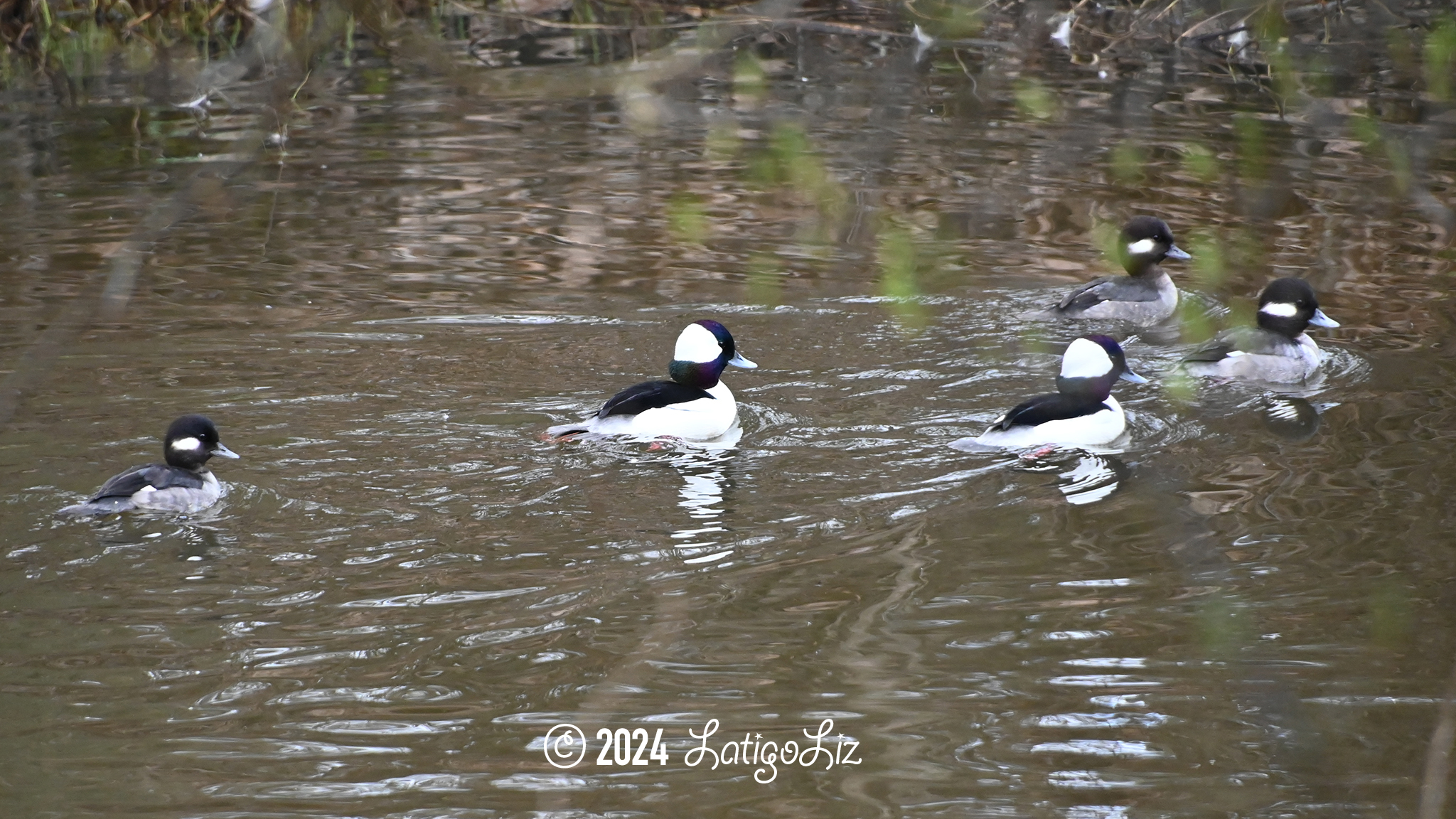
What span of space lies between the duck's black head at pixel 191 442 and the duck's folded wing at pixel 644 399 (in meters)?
1.84

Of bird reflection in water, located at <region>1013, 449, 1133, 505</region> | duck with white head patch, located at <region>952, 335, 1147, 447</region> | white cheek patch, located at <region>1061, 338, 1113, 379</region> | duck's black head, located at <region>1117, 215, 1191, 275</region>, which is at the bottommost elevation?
bird reflection in water, located at <region>1013, 449, 1133, 505</region>

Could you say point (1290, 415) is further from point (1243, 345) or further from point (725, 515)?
point (725, 515)

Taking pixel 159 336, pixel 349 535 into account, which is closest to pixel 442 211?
pixel 159 336

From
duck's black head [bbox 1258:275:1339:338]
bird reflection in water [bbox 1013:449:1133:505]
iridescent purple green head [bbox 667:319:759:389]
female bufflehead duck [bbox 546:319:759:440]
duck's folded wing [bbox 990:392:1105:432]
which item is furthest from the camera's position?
duck's black head [bbox 1258:275:1339:338]

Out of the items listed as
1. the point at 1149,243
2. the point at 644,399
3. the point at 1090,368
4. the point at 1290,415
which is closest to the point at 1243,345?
the point at 1290,415

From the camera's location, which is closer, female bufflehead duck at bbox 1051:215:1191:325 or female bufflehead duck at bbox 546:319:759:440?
female bufflehead duck at bbox 546:319:759:440

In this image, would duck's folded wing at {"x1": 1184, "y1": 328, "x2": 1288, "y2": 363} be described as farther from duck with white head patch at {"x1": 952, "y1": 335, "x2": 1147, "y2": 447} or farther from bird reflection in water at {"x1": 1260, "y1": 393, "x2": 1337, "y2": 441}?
duck with white head patch at {"x1": 952, "y1": 335, "x2": 1147, "y2": 447}

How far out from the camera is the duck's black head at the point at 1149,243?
10.2 meters

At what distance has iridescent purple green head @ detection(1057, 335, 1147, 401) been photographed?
7.93m

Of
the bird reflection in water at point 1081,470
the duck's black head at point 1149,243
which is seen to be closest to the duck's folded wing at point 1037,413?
the bird reflection in water at point 1081,470

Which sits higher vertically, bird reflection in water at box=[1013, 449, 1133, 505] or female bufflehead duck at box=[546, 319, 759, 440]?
female bufflehead duck at box=[546, 319, 759, 440]

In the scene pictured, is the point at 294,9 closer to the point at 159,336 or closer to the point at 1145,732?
the point at 1145,732

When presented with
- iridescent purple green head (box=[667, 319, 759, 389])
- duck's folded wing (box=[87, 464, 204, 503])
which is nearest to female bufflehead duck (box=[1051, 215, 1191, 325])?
iridescent purple green head (box=[667, 319, 759, 389])

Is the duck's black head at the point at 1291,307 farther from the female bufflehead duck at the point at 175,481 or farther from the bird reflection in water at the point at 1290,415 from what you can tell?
the female bufflehead duck at the point at 175,481
